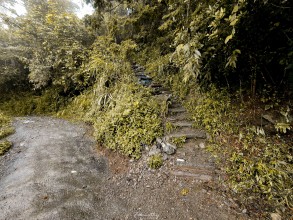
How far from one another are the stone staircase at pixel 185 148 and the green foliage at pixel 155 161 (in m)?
0.15

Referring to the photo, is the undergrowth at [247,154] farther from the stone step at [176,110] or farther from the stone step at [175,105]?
the stone step at [175,105]

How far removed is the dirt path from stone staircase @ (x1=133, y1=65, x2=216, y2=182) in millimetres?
127

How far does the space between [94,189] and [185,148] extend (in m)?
1.85

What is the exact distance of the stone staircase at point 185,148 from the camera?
270 centimetres

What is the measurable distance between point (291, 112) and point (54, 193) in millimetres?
4047

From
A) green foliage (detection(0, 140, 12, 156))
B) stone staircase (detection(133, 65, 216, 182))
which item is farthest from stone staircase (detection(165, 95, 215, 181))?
green foliage (detection(0, 140, 12, 156))

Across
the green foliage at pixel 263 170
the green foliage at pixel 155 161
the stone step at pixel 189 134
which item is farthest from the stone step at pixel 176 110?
the green foliage at pixel 263 170

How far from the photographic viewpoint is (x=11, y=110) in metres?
7.10

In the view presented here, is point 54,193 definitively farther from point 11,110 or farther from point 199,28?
point 11,110

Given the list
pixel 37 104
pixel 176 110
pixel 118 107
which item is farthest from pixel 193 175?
pixel 37 104

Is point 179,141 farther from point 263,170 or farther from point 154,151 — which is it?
point 263,170

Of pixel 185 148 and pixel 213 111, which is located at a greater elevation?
pixel 213 111

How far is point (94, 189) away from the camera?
2.72 metres

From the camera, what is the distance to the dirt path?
2154mm
